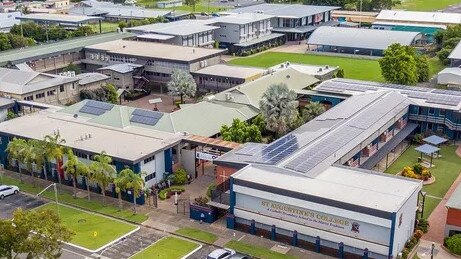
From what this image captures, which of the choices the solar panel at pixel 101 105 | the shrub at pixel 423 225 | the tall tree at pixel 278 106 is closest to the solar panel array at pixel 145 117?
the solar panel at pixel 101 105

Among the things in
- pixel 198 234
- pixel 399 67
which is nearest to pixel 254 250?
pixel 198 234

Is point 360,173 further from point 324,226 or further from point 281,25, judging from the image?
point 281,25

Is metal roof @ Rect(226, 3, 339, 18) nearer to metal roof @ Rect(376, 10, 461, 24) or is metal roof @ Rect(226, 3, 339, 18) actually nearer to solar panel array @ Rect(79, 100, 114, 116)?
metal roof @ Rect(376, 10, 461, 24)

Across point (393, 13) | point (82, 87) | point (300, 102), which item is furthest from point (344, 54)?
point (82, 87)

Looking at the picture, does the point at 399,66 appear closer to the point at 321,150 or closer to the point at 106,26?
the point at 321,150

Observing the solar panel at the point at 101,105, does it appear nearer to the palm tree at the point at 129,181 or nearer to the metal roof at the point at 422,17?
the palm tree at the point at 129,181

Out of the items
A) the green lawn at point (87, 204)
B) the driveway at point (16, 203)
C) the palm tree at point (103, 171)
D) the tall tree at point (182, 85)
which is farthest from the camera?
the tall tree at point (182, 85)
